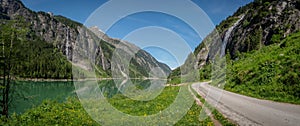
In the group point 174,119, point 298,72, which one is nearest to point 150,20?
point 174,119

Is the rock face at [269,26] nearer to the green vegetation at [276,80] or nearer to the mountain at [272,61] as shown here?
the mountain at [272,61]

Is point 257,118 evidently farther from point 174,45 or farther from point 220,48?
point 220,48

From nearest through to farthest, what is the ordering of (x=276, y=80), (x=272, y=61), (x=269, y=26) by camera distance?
(x=276, y=80), (x=272, y=61), (x=269, y=26)

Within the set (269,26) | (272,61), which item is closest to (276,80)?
(272,61)

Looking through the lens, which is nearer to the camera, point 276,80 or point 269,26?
point 276,80

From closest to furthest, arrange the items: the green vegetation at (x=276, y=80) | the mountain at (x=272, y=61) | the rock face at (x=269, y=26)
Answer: the green vegetation at (x=276, y=80) < the mountain at (x=272, y=61) < the rock face at (x=269, y=26)

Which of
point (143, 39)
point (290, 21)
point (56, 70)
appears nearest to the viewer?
point (143, 39)

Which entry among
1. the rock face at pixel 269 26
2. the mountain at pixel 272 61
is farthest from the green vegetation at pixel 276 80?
the rock face at pixel 269 26

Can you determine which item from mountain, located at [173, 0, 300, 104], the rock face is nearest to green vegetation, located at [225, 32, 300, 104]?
mountain, located at [173, 0, 300, 104]

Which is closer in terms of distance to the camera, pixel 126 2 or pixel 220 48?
pixel 126 2

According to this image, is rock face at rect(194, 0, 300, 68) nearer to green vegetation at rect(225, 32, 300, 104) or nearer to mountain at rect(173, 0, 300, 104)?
mountain at rect(173, 0, 300, 104)

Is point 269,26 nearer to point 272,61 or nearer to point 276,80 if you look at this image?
point 272,61

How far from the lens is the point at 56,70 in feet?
635

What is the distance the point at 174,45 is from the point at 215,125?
4.94 metres
